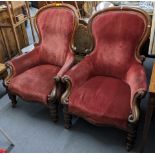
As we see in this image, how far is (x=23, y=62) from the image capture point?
2.10 meters

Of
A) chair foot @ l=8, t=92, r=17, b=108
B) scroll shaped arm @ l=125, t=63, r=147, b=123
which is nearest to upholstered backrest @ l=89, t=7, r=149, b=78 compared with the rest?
scroll shaped arm @ l=125, t=63, r=147, b=123

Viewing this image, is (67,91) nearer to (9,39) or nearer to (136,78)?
(136,78)

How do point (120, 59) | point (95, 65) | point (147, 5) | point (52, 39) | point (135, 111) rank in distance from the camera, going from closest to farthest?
point (135, 111) < point (120, 59) < point (95, 65) < point (52, 39) < point (147, 5)

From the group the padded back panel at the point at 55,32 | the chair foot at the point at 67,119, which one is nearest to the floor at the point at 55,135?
the chair foot at the point at 67,119

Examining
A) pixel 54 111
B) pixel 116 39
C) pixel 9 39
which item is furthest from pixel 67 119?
pixel 9 39

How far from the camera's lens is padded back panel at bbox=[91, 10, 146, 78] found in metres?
1.70

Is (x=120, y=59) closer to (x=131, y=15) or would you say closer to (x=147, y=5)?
(x=131, y=15)

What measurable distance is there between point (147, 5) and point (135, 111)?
1.98m

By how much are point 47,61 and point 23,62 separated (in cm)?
27

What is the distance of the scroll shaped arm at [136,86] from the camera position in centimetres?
139

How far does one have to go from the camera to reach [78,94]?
1.65 meters

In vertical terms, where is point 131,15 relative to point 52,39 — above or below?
above

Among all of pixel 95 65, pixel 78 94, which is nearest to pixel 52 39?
pixel 95 65

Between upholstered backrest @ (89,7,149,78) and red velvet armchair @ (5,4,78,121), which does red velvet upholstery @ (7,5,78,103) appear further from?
upholstered backrest @ (89,7,149,78)
